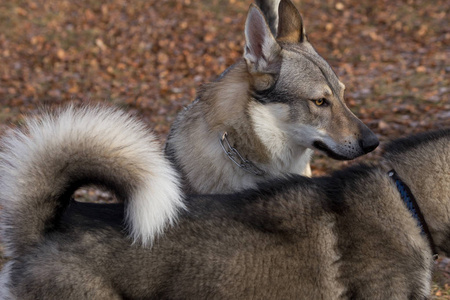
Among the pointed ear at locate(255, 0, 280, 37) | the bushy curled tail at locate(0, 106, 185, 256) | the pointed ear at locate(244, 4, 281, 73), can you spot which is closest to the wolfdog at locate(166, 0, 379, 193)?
the pointed ear at locate(244, 4, 281, 73)

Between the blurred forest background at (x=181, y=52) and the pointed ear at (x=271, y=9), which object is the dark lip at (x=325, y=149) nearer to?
the pointed ear at (x=271, y=9)

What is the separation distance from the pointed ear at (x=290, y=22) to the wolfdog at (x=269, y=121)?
29 centimetres

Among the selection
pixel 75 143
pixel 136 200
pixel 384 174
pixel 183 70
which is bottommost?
pixel 183 70

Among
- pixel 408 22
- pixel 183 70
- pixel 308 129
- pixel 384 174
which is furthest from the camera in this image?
pixel 408 22

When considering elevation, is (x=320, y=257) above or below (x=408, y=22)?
above

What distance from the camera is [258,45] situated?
4051 mm

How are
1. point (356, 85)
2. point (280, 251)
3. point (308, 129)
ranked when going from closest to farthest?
point (280, 251), point (308, 129), point (356, 85)

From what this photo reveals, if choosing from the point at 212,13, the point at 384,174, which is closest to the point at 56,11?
the point at 212,13

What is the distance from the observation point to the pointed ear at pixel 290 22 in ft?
14.4

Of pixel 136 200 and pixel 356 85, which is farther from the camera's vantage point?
pixel 356 85

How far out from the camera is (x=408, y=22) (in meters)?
12.5

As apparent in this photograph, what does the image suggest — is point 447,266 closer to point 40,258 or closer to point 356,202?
point 356,202

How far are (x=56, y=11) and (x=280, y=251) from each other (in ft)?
41.9

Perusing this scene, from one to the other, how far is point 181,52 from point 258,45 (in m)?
8.40
